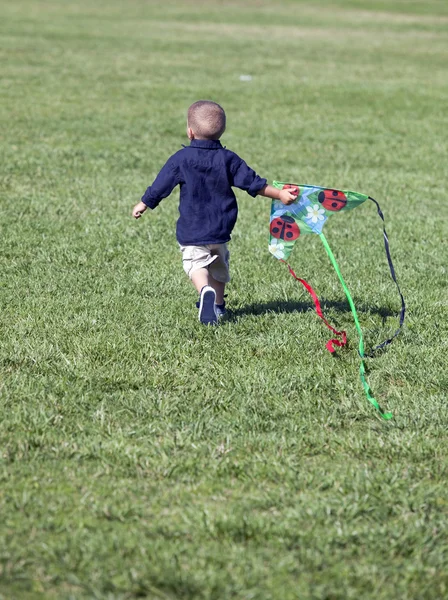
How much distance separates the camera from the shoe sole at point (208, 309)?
4862mm

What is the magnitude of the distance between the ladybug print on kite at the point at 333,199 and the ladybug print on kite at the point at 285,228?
23cm

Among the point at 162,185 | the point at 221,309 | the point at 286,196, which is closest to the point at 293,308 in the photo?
the point at 221,309

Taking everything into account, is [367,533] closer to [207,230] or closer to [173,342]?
[173,342]

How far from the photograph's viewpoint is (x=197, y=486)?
3340 mm

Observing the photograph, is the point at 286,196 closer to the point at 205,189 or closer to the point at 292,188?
the point at 292,188

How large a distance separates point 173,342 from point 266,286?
51.3 inches

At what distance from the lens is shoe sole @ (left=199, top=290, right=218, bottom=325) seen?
16.0 ft

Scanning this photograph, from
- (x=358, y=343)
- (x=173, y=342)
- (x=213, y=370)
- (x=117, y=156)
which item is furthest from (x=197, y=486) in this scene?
(x=117, y=156)

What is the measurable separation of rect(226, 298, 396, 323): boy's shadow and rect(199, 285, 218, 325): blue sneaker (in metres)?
0.35

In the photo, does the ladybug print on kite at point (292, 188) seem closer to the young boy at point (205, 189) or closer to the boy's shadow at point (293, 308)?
the young boy at point (205, 189)

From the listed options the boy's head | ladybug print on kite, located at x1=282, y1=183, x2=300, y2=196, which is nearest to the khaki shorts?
ladybug print on kite, located at x1=282, y1=183, x2=300, y2=196

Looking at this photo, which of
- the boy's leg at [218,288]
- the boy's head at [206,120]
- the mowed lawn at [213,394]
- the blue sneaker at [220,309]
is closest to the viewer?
the mowed lawn at [213,394]

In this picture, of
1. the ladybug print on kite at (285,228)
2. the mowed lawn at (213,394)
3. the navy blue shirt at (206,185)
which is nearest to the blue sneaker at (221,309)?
the mowed lawn at (213,394)

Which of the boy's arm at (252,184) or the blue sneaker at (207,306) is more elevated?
the boy's arm at (252,184)
